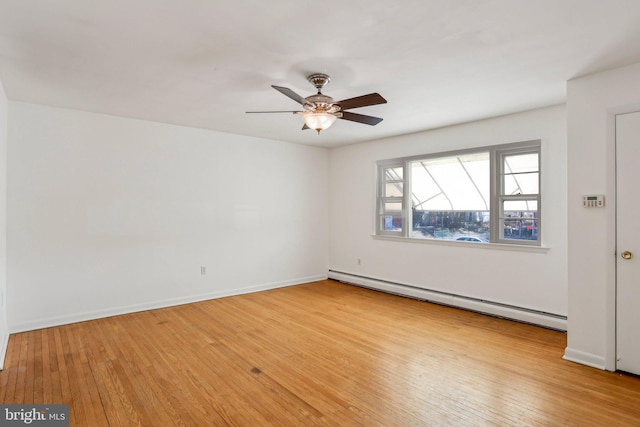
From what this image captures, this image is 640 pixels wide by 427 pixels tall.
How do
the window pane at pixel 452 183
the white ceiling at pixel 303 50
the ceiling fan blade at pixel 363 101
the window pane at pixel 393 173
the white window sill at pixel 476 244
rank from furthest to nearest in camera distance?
1. the window pane at pixel 393 173
2. the window pane at pixel 452 183
3. the white window sill at pixel 476 244
4. the ceiling fan blade at pixel 363 101
5. the white ceiling at pixel 303 50

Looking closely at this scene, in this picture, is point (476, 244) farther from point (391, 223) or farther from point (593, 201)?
point (593, 201)

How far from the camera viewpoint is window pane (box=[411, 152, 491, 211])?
4.69 meters

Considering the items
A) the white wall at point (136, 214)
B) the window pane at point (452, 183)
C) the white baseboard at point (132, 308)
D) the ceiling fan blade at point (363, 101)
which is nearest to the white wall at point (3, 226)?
the white wall at point (136, 214)

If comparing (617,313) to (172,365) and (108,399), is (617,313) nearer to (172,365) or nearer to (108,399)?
(172,365)

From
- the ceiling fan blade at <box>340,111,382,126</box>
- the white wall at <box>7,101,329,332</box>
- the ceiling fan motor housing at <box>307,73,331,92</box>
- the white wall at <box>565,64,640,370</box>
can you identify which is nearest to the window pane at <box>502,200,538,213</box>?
the white wall at <box>565,64,640,370</box>

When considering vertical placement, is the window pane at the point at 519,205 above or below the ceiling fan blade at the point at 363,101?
below

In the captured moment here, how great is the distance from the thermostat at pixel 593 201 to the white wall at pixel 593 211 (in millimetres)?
34

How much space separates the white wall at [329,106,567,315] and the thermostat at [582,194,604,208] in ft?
3.11

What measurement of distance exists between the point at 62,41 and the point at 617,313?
15.8 ft

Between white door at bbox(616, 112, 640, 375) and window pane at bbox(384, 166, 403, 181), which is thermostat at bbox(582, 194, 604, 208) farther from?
window pane at bbox(384, 166, 403, 181)

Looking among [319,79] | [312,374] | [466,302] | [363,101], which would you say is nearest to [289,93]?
[319,79]

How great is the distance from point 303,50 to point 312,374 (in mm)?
2569

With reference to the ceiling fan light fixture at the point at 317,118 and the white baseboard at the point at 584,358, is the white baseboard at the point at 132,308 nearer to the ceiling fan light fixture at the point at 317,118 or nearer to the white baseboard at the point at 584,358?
the ceiling fan light fixture at the point at 317,118

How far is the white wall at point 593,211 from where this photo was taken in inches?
114
